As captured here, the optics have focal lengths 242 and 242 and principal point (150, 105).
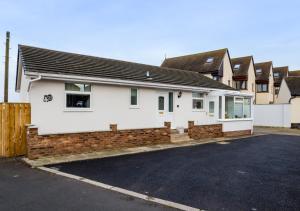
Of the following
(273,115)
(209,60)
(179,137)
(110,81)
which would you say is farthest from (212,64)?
(110,81)

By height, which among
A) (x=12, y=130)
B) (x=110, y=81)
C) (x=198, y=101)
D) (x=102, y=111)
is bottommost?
(x=12, y=130)

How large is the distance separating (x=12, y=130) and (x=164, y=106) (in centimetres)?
874

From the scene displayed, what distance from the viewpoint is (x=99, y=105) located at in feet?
40.3

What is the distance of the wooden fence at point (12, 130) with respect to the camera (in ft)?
30.6

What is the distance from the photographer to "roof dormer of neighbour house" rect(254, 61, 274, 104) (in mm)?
37594

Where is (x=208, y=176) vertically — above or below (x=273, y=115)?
below

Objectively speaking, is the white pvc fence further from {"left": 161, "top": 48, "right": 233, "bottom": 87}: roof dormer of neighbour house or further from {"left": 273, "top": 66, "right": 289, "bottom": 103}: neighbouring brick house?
{"left": 273, "top": 66, "right": 289, "bottom": 103}: neighbouring brick house

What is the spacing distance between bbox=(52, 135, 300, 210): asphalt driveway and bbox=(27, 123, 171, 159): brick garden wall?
1477mm

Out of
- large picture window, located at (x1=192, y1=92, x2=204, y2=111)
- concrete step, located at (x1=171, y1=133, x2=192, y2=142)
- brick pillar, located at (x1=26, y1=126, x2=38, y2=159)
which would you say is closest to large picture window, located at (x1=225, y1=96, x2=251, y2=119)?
large picture window, located at (x1=192, y1=92, x2=204, y2=111)

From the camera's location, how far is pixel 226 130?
54.6ft

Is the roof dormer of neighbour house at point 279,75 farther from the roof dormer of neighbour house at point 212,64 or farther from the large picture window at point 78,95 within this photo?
the large picture window at point 78,95

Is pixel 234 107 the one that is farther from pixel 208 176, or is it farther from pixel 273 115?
pixel 208 176

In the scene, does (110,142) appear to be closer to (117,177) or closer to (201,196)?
(117,177)

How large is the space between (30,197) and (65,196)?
2.37 feet
